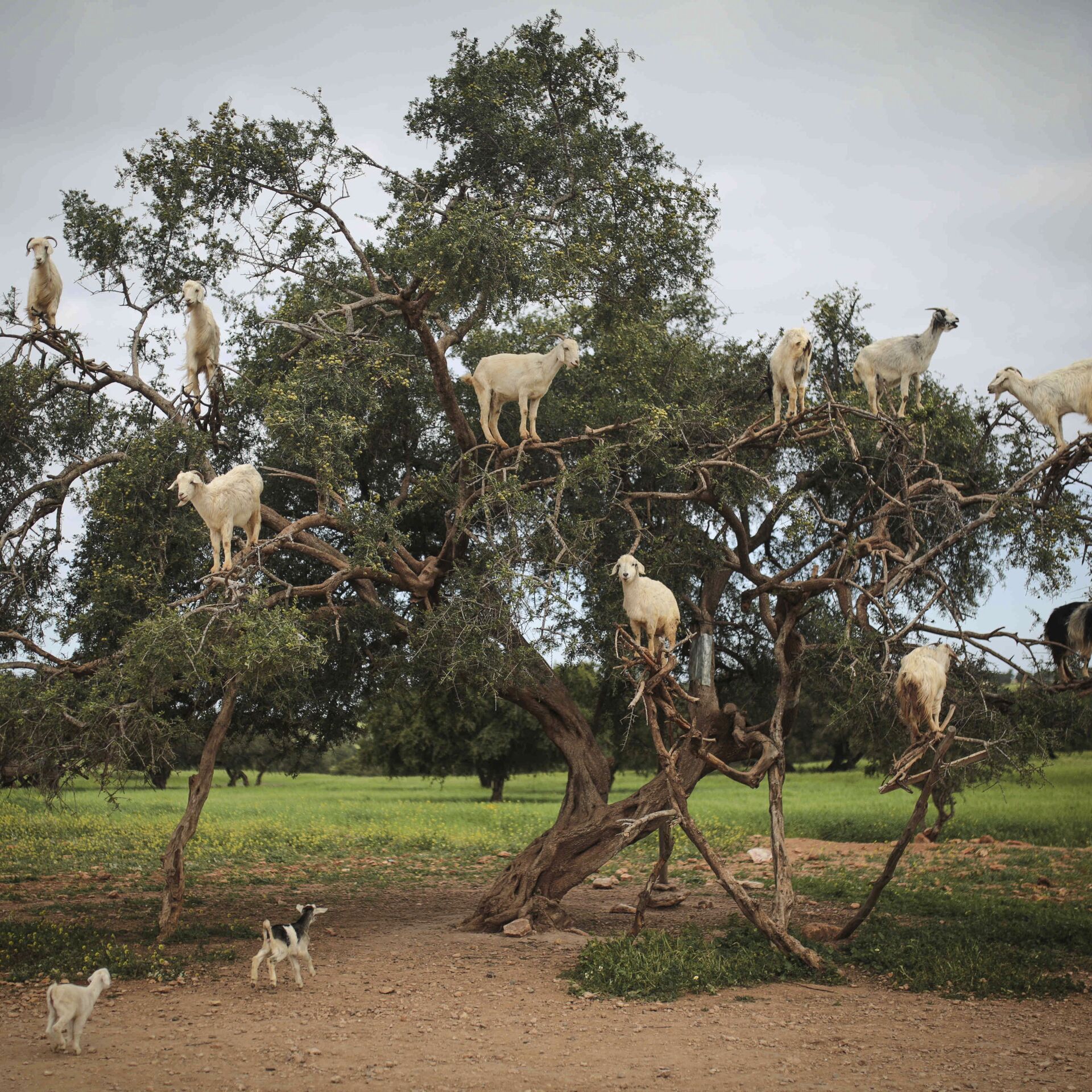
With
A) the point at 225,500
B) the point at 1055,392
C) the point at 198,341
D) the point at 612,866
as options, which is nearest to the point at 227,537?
the point at 225,500

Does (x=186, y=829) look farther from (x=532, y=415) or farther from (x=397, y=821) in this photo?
(x=397, y=821)

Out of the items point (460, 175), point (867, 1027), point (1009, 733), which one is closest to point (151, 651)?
point (867, 1027)

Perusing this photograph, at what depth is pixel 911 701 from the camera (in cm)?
858

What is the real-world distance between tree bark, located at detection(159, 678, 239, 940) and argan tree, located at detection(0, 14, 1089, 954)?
16 centimetres

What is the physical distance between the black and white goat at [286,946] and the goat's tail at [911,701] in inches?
216

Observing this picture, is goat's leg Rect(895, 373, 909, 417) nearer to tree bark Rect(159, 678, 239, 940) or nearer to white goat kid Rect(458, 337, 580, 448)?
white goat kid Rect(458, 337, 580, 448)

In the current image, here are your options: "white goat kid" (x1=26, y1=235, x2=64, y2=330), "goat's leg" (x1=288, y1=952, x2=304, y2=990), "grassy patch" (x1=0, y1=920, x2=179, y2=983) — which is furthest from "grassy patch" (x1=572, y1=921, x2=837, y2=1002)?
"white goat kid" (x1=26, y1=235, x2=64, y2=330)

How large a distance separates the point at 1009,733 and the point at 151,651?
822 cm

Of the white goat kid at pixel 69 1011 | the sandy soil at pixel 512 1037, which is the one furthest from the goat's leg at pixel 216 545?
the sandy soil at pixel 512 1037

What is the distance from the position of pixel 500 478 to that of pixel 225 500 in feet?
9.83

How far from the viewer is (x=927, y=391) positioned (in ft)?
45.3

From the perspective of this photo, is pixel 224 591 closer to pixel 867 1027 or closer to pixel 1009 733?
pixel 867 1027

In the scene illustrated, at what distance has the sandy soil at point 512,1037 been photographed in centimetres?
698

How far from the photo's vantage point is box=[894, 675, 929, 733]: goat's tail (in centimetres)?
854
